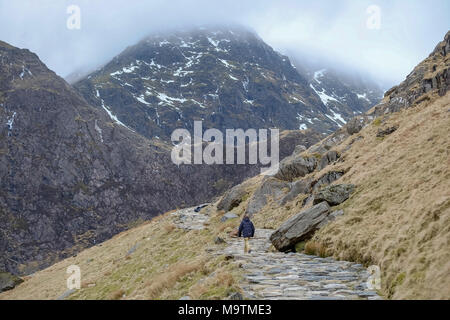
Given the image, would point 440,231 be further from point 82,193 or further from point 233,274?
point 82,193

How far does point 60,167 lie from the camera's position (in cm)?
19412

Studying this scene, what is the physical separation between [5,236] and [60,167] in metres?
52.4

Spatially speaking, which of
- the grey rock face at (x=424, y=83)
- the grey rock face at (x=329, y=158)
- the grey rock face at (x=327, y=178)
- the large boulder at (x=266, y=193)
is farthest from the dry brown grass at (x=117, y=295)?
the grey rock face at (x=424, y=83)

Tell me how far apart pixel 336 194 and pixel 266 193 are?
13705 mm

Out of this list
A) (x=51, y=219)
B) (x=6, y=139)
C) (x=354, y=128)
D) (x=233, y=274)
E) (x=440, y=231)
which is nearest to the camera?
(x=440, y=231)

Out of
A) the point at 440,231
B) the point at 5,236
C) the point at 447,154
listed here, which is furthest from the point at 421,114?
the point at 5,236

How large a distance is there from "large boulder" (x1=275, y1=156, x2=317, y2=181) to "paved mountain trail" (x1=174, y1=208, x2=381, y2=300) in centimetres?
1876

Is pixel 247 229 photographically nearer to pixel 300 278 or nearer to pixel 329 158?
pixel 300 278

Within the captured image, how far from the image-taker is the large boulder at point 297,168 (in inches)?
1378

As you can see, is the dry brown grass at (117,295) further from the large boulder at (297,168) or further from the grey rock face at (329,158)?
the large boulder at (297,168)

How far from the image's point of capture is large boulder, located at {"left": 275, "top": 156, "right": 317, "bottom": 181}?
115 feet

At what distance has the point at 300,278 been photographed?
11812 millimetres

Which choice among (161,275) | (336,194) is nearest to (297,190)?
(336,194)

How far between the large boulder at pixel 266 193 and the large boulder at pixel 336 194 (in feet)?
38.3
